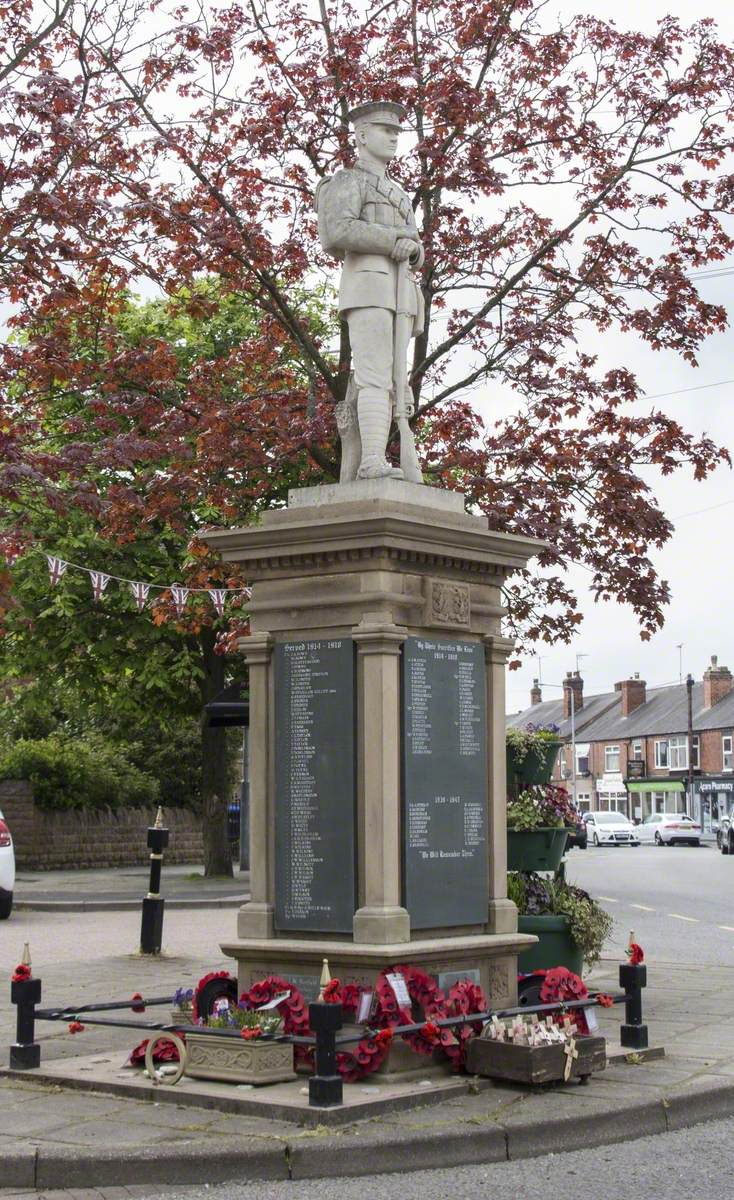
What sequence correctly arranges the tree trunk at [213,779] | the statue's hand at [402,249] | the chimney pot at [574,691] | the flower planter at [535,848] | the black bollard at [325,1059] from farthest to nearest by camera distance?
the chimney pot at [574,691]
the tree trunk at [213,779]
the flower planter at [535,848]
the statue's hand at [402,249]
the black bollard at [325,1059]

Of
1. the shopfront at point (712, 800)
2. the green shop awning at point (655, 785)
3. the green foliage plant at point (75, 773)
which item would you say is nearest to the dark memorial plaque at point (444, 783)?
the green foliage plant at point (75, 773)

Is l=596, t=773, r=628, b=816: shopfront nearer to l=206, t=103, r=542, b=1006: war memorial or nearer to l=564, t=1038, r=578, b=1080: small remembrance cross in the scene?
l=206, t=103, r=542, b=1006: war memorial

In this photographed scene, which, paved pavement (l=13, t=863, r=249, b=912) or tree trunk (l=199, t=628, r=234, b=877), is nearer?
paved pavement (l=13, t=863, r=249, b=912)

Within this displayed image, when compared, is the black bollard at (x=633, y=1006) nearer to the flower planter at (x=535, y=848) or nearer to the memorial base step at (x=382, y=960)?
the memorial base step at (x=382, y=960)

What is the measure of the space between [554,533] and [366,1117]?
742cm

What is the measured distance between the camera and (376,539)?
8.79 metres

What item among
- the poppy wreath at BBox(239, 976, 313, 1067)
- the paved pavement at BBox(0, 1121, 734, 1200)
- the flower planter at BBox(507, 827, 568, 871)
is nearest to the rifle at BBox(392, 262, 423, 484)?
the poppy wreath at BBox(239, 976, 313, 1067)

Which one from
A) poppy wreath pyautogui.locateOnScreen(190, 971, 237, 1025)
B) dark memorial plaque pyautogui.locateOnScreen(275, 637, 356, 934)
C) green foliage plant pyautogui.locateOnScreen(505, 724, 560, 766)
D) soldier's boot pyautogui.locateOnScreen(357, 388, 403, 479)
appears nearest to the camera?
dark memorial plaque pyautogui.locateOnScreen(275, 637, 356, 934)

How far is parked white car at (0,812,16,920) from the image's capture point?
19.4 meters

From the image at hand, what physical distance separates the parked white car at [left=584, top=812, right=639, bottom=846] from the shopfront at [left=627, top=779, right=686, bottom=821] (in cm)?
1862

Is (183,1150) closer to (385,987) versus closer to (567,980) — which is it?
(385,987)

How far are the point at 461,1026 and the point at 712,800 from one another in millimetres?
74196

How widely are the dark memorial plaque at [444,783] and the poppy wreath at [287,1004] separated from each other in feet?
2.52

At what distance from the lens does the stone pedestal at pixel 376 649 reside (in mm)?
8688
